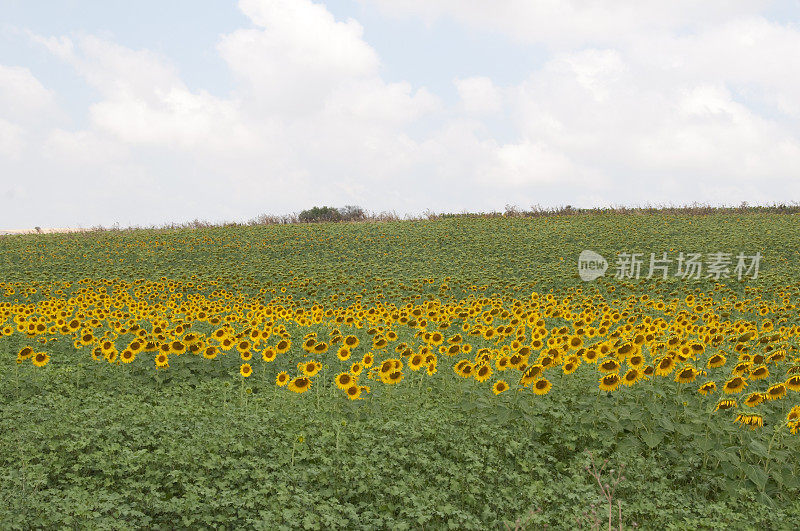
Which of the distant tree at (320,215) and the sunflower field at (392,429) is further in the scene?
the distant tree at (320,215)

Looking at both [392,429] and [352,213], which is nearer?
[392,429]

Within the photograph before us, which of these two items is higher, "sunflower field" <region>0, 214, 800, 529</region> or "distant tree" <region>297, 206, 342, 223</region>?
"distant tree" <region>297, 206, 342, 223</region>

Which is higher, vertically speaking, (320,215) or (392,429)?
(320,215)

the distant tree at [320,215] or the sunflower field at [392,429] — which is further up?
the distant tree at [320,215]

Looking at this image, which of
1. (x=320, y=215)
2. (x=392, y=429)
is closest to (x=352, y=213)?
(x=320, y=215)

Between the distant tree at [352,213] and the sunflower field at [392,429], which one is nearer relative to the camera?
the sunflower field at [392,429]

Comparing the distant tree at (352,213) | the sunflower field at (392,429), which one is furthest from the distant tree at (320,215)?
the sunflower field at (392,429)

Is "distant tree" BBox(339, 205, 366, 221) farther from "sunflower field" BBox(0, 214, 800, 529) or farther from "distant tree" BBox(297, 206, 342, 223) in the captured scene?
"sunflower field" BBox(0, 214, 800, 529)

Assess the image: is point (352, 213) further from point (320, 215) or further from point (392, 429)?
point (392, 429)

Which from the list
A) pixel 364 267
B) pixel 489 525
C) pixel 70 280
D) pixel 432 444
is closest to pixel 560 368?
pixel 432 444

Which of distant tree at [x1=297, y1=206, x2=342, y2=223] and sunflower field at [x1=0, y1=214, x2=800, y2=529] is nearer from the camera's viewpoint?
sunflower field at [x1=0, y1=214, x2=800, y2=529]

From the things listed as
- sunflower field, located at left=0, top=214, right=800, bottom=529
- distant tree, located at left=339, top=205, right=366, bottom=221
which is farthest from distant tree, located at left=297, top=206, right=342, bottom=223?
sunflower field, located at left=0, top=214, right=800, bottom=529

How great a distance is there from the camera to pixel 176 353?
8445mm

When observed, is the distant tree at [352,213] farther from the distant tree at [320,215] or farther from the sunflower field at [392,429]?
the sunflower field at [392,429]
